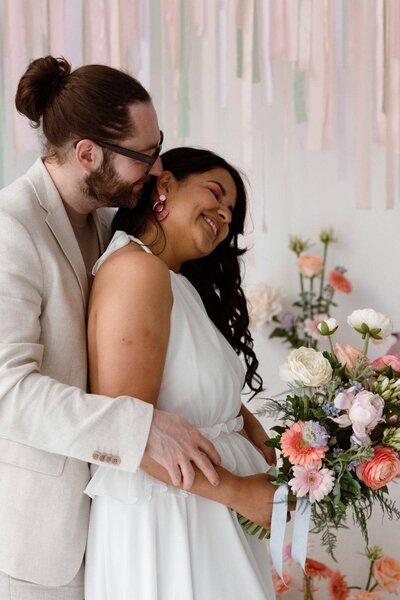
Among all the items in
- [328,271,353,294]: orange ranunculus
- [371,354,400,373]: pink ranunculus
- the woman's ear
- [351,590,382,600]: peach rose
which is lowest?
[351,590,382,600]: peach rose

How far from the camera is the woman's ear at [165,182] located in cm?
198

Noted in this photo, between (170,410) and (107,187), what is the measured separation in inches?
19.3

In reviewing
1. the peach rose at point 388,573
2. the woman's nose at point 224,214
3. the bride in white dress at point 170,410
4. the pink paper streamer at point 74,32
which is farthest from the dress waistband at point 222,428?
the pink paper streamer at point 74,32

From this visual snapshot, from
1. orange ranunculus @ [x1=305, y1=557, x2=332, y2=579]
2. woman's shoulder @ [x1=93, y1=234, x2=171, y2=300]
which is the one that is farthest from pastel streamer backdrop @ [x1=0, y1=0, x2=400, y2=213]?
woman's shoulder @ [x1=93, y1=234, x2=171, y2=300]

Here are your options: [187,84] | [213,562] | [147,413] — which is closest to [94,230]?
[147,413]

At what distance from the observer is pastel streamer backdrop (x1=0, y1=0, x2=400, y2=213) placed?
3297 millimetres

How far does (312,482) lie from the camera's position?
65.4 inches

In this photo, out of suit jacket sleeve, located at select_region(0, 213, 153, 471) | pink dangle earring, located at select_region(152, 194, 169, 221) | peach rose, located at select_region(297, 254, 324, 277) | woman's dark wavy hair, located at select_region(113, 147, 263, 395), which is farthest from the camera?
peach rose, located at select_region(297, 254, 324, 277)

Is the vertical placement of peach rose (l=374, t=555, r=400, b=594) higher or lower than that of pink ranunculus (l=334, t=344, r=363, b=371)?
lower

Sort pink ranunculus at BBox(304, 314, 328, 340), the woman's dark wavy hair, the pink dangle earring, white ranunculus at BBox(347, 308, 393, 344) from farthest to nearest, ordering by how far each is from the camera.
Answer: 1. pink ranunculus at BBox(304, 314, 328, 340)
2. the woman's dark wavy hair
3. the pink dangle earring
4. white ranunculus at BBox(347, 308, 393, 344)

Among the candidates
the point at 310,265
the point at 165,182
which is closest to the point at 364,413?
the point at 165,182

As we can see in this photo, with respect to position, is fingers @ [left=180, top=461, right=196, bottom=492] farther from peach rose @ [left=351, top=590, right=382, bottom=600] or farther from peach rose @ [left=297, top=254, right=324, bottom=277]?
peach rose @ [left=297, top=254, right=324, bottom=277]

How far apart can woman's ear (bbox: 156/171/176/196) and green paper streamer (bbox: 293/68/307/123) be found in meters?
1.48

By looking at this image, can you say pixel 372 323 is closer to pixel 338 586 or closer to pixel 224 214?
pixel 224 214
